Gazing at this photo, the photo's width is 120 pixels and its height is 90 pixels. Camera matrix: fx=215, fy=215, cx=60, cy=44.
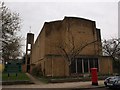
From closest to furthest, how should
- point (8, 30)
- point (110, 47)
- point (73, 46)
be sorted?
point (8, 30) < point (73, 46) < point (110, 47)

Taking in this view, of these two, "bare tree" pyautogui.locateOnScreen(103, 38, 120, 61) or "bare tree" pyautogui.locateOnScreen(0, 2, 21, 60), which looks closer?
"bare tree" pyautogui.locateOnScreen(0, 2, 21, 60)

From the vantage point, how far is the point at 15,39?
27188mm

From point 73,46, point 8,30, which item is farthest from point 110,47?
point 8,30

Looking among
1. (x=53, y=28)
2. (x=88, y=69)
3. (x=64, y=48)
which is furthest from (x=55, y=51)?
(x=88, y=69)

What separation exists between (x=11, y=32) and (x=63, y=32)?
41.2ft

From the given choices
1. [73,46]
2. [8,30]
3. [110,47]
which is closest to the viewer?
[8,30]

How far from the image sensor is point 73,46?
34.3 meters

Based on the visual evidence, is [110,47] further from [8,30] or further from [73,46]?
[8,30]

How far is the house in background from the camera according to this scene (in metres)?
32.4

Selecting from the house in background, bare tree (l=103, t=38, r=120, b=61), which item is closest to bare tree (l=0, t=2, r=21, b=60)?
the house in background

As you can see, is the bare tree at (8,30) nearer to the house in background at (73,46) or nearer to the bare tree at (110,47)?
the house in background at (73,46)

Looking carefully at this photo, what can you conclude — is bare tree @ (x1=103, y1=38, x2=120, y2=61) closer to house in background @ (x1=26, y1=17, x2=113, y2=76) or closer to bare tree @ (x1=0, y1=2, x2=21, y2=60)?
house in background @ (x1=26, y1=17, x2=113, y2=76)

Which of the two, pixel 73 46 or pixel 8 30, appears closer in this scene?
pixel 8 30

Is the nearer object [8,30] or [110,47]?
[8,30]
